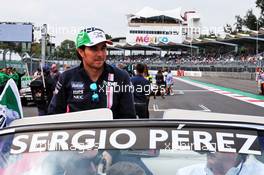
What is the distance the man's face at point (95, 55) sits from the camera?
457cm

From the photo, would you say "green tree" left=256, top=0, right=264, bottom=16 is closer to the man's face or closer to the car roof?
the man's face

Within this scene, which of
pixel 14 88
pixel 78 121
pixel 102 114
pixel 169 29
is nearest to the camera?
pixel 78 121

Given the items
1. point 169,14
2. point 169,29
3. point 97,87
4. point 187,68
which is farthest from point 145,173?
point 169,14

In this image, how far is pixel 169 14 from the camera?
599 feet

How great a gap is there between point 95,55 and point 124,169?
1.87m

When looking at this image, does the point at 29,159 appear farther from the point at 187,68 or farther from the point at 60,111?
the point at 187,68

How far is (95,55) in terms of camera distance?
4602 mm

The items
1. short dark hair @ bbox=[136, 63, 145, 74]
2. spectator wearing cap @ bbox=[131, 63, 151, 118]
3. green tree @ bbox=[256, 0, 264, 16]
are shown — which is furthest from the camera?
green tree @ bbox=[256, 0, 264, 16]

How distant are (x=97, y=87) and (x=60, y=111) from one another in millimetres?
412

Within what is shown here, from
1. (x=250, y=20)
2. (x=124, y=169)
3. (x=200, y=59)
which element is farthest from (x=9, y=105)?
(x=250, y=20)

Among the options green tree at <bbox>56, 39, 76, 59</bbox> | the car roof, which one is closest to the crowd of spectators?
green tree at <bbox>56, 39, 76, 59</bbox>

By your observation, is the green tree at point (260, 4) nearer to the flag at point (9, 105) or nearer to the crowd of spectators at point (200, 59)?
the crowd of spectators at point (200, 59)

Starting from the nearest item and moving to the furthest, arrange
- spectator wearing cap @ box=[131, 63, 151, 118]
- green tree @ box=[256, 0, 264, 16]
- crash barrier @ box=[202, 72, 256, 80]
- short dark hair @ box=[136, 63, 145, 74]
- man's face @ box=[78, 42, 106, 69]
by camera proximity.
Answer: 1. man's face @ box=[78, 42, 106, 69]
2. spectator wearing cap @ box=[131, 63, 151, 118]
3. short dark hair @ box=[136, 63, 145, 74]
4. crash barrier @ box=[202, 72, 256, 80]
5. green tree @ box=[256, 0, 264, 16]

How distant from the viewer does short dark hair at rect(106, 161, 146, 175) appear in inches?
113
